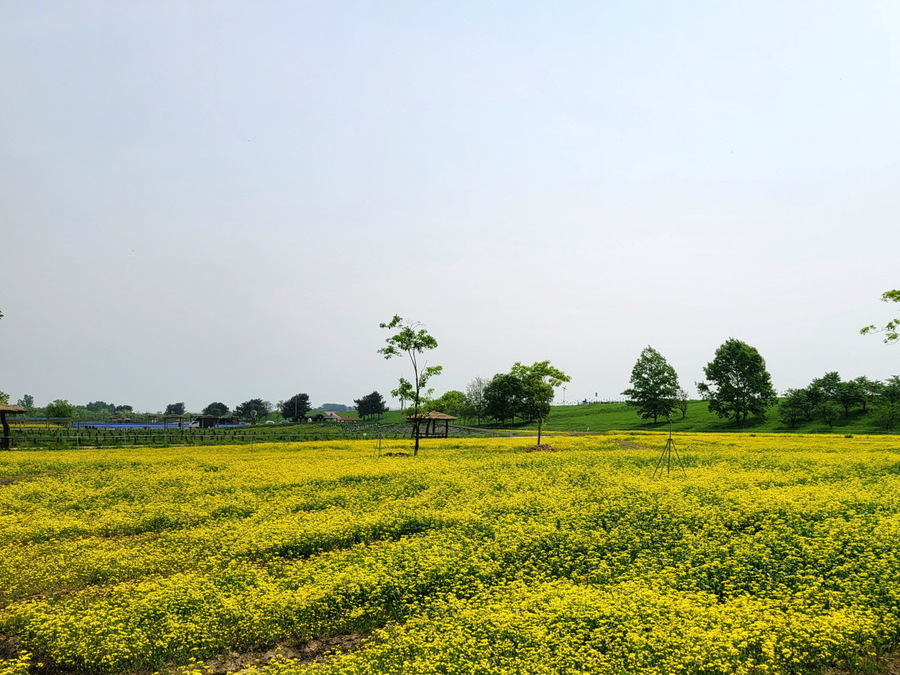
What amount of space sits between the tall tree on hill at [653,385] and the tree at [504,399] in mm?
25218

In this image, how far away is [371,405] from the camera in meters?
168

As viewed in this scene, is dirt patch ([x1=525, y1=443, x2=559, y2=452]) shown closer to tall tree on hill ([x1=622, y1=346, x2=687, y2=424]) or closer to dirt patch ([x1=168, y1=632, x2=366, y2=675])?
dirt patch ([x1=168, y1=632, x2=366, y2=675])

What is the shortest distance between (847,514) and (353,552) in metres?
13.5

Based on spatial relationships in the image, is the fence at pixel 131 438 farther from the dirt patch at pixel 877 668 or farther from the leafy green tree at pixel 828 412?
the leafy green tree at pixel 828 412

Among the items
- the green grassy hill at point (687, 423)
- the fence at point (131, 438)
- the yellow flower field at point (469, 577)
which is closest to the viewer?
Answer: the yellow flower field at point (469, 577)

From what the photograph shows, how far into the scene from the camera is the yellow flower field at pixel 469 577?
810 cm

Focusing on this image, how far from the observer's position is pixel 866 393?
7688 centimetres

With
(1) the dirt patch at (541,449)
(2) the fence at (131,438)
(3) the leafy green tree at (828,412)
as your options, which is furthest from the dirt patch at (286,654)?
(3) the leafy green tree at (828,412)

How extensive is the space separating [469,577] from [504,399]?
103 m

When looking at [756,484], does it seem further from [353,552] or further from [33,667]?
[33,667]

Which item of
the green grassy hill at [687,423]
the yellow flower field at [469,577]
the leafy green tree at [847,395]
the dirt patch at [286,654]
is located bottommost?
the green grassy hill at [687,423]

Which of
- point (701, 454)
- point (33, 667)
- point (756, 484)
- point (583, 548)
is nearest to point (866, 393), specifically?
point (701, 454)

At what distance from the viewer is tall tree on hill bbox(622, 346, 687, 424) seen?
89312 millimetres

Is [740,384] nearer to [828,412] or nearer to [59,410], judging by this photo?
[828,412]
